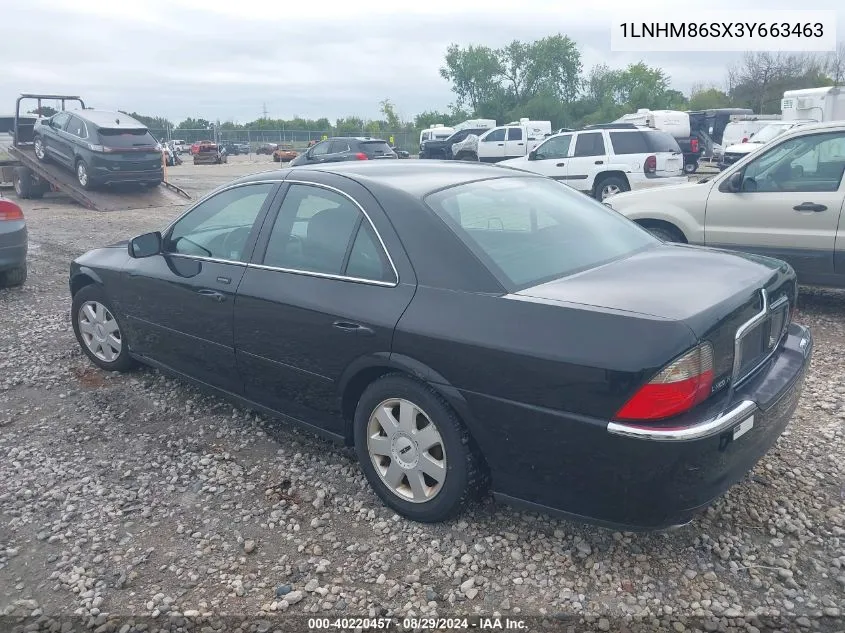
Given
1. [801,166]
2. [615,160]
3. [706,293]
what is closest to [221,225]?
[706,293]

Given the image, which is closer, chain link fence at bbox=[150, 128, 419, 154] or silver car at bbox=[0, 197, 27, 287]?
silver car at bbox=[0, 197, 27, 287]

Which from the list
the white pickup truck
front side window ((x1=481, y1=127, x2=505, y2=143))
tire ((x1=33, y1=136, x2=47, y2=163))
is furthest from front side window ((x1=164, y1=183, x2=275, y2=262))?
front side window ((x1=481, y1=127, x2=505, y2=143))

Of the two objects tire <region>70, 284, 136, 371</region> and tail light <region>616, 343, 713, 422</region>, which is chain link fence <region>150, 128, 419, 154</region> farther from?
tail light <region>616, 343, 713, 422</region>

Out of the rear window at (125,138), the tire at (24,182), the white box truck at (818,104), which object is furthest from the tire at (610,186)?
the tire at (24,182)

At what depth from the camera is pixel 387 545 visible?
3037mm

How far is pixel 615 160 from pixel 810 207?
8.82 metres

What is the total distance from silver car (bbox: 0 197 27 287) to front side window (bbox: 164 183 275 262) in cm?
403

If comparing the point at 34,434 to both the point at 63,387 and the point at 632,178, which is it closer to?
the point at 63,387

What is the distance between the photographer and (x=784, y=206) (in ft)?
19.8

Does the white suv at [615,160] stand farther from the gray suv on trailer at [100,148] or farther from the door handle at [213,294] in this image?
the door handle at [213,294]

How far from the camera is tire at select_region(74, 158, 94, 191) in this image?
1496 cm

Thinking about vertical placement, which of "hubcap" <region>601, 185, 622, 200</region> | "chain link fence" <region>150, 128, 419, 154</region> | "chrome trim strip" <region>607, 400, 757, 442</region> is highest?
"chain link fence" <region>150, 128, 419, 154</region>

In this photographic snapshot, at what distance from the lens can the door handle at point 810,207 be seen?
5.84m

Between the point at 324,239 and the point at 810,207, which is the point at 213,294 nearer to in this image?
the point at 324,239
